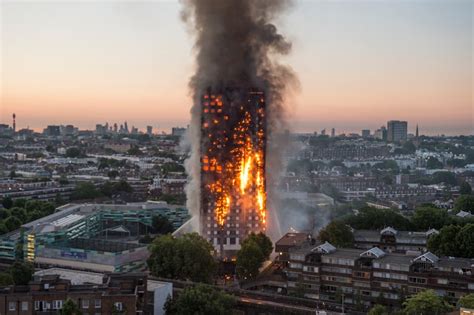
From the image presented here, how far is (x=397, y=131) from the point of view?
171 m

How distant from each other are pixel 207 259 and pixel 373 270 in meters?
7.02

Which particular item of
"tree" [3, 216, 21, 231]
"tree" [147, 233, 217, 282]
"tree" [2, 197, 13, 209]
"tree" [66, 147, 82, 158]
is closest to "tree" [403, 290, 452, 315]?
"tree" [147, 233, 217, 282]

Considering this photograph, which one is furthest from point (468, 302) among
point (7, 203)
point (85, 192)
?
point (85, 192)

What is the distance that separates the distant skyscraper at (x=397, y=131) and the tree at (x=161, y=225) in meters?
128

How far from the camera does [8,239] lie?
38.3 metres

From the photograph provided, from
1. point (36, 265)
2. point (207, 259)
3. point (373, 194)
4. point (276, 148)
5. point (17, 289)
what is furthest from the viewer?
point (373, 194)

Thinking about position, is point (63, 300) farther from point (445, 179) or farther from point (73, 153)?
point (73, 153)

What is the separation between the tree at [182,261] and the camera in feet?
99.8

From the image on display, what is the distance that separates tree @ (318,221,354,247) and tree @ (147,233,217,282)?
639cm

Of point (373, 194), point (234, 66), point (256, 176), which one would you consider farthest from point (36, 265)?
point (373, 194)

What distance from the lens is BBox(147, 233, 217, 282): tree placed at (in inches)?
1198

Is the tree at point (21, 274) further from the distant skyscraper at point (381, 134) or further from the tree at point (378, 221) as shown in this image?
the distant skyscraper at point (381, 134)

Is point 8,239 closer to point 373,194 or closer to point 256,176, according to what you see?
point 256,176

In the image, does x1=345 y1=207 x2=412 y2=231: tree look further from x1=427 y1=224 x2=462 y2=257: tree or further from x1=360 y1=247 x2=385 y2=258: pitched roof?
x1=360 y1=247 x2=385 y2=258: pitched roof
